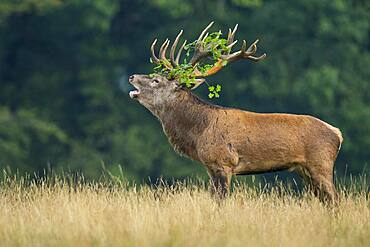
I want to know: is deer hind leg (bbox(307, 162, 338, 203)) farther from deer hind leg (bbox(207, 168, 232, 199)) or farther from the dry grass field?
deer hind leg (bbox(207, 168, 232, 199))

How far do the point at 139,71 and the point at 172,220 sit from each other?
18.1 metres

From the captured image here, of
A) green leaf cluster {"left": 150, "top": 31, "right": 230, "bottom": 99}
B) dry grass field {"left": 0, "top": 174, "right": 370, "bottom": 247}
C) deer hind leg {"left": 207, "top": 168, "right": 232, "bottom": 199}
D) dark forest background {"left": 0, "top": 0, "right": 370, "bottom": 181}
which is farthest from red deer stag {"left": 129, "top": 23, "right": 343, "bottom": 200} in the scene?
dark forest background {"left": 0, "top": 0, "right": 370, "bottom": 181}

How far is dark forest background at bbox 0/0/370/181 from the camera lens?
27.4 meters

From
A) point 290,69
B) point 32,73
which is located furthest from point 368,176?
point 32,73

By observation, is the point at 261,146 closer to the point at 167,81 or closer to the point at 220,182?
the point at 220,182

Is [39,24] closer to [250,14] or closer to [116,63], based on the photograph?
[116,63]

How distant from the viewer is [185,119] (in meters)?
13.2

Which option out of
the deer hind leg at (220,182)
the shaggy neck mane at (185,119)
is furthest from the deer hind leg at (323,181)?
the shaggy neck mane at (185,119)

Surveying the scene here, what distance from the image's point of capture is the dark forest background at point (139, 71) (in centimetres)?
2741

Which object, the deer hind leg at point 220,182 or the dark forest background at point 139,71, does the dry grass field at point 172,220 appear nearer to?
the deer hind leg at point 220,182

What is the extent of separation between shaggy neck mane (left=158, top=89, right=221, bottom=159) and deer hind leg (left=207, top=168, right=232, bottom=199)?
17.3 inches

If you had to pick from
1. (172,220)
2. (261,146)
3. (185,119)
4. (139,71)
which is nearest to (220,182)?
(261,146)

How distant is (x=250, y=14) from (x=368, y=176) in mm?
5780

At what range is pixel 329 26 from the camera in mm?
28250
